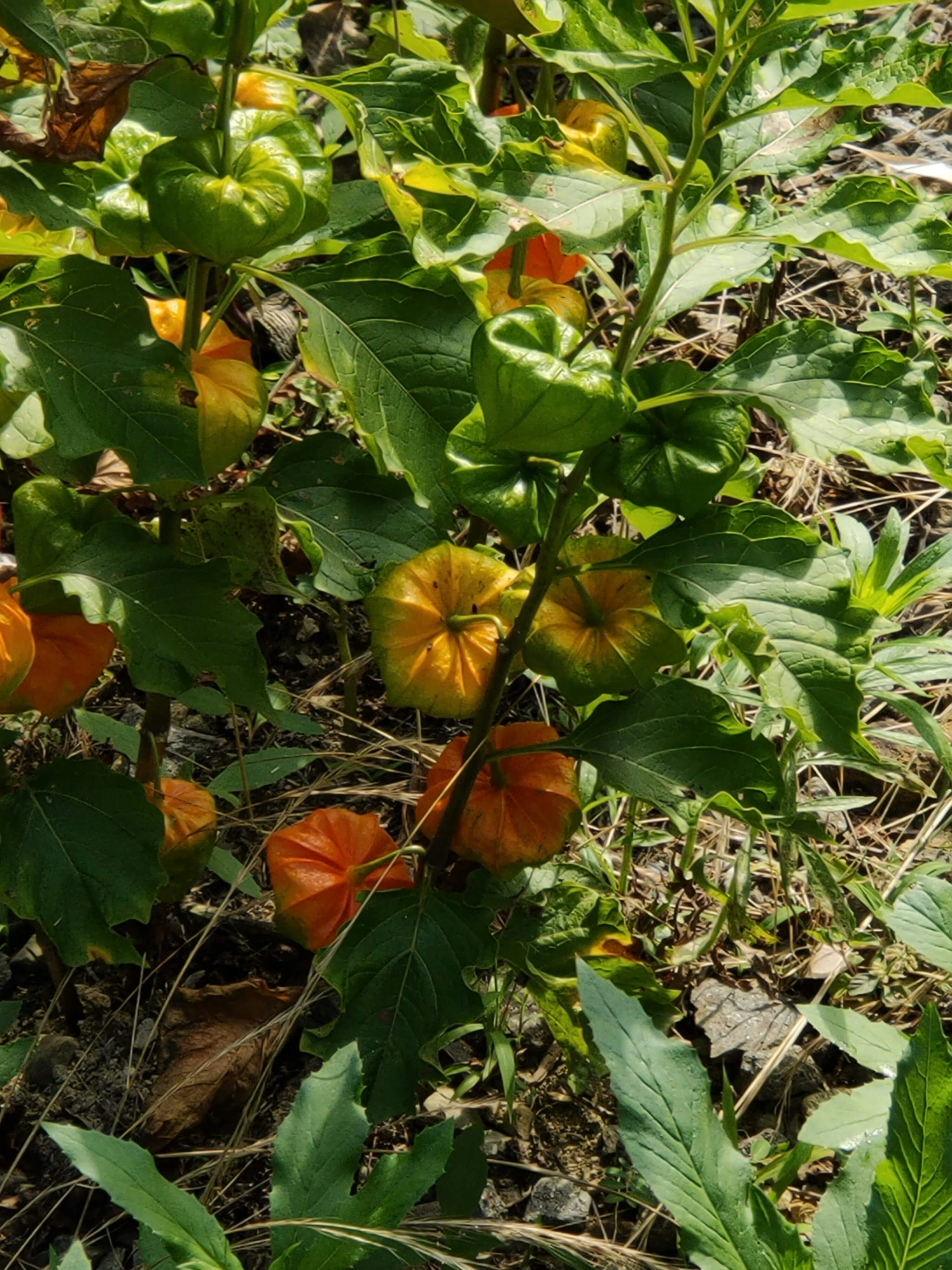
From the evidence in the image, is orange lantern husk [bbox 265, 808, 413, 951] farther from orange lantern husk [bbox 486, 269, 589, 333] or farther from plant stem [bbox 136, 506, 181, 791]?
orange lantern husk [bbox 486, 269, 589, 333]

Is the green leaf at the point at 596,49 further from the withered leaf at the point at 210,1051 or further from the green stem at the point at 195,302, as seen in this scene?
the withered leaf at the point at 210,1051

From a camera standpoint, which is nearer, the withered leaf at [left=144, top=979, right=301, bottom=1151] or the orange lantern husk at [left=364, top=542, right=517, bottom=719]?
the orange lantern husk at [left=364, top=542, right=517, bottom=719]

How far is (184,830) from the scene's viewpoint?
5.65 feet

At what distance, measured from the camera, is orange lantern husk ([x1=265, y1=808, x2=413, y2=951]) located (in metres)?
1.71

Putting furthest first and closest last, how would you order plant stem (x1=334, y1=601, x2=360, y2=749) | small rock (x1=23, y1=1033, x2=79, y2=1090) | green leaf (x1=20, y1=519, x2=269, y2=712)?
1. plant stem (x1=334, y1=601, x2=360, y2=749)
2. small rock (x1=23, y1=1033, x2=79, y2=1090)
3. green leaf (x1=20, y1=519, x2=269, y2=712)

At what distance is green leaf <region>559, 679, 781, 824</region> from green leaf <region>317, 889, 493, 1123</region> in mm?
264

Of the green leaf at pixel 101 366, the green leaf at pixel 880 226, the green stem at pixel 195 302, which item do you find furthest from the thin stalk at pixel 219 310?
the green leaf at pixel 880 226

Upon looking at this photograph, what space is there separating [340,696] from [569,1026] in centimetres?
83

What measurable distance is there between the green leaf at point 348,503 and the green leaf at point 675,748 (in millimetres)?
325

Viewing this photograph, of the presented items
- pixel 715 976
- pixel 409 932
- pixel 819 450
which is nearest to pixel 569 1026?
pixel 409 932

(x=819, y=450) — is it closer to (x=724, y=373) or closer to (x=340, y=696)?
(x=724, y=373)

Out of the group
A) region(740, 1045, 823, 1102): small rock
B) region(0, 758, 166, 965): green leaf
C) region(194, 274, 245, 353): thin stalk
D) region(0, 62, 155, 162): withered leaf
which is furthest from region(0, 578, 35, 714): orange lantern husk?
region(740, 1045, 823, 1102): small rock

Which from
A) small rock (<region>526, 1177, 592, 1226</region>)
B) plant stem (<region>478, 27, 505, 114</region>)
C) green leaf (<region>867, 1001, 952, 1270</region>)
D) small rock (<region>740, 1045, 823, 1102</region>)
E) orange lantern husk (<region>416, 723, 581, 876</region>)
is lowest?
small rock (<region>526, 1177, 592, 1226</region>)

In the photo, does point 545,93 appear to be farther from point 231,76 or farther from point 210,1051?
point 210,1051
